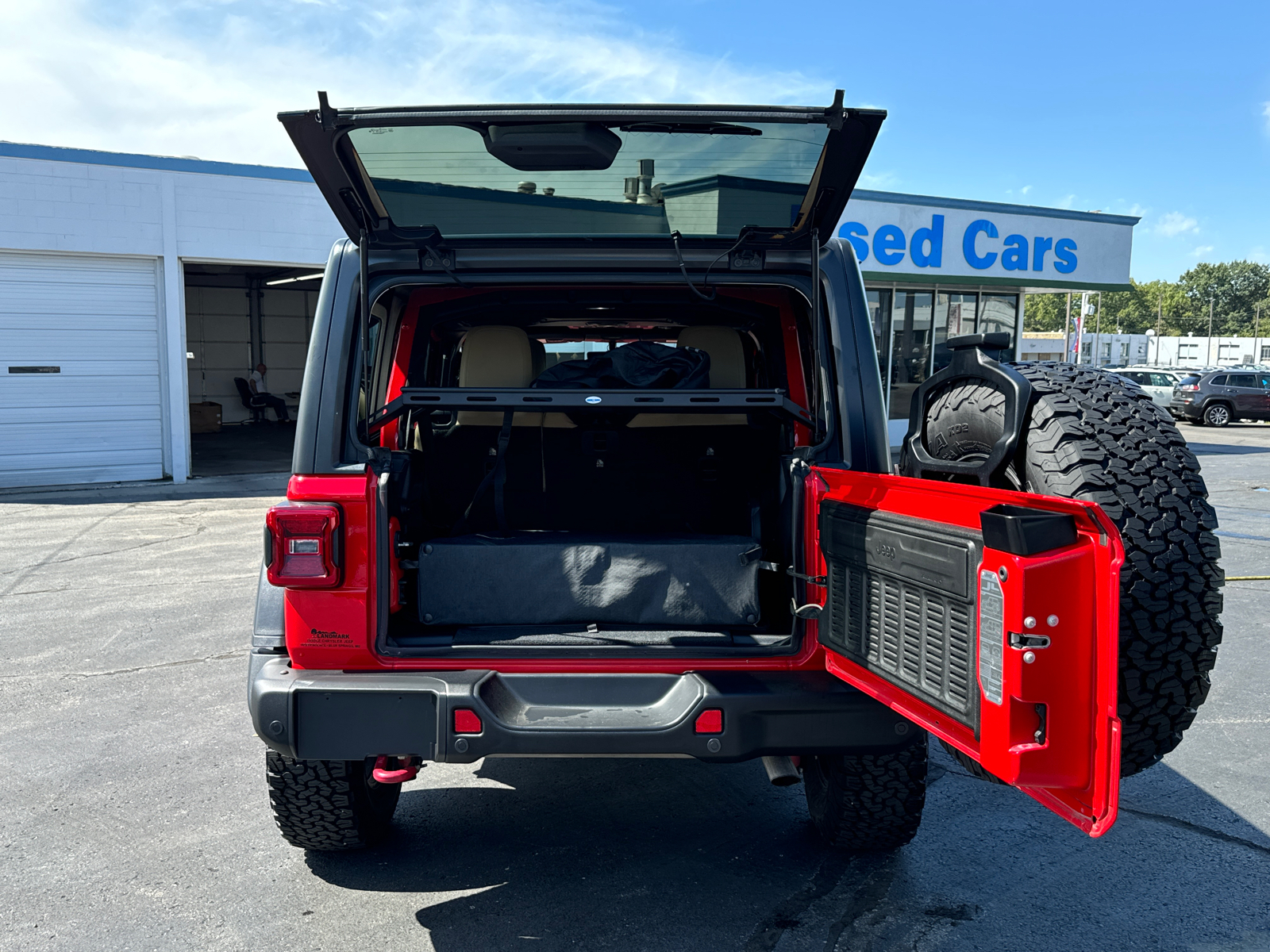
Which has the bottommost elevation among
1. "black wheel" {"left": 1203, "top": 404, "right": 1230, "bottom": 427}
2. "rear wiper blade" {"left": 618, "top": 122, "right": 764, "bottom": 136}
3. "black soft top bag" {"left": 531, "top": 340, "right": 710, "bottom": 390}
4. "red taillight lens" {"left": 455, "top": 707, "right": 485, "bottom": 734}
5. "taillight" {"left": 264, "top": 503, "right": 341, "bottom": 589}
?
"red taillight lens" {"left": 455, "top": 707, "right": 485, "bottom": 734}

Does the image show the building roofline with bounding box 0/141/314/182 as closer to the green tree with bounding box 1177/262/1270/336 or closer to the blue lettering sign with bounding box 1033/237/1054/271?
the blue lettering sign with bounding box 1033/237/1054/271

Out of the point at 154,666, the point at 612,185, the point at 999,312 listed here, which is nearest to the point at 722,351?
the point at 612,185

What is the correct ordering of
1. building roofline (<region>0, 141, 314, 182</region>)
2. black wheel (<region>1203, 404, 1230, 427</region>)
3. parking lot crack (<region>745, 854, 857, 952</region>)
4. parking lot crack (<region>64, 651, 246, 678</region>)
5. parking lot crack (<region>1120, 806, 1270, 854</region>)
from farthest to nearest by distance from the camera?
1. black wheel (<region>1203, 404, 1230, 427</region>)
2. building roofline (<region>0, 141, 314, 182</region>)
3. parking lot crack (<region>64, 651, 246, 678</region>)
4. parking lot crack (<region>1120, 806, 1270, 854</region>)
5. parking lot crack (<region>745, 854, 857, 952</region>)

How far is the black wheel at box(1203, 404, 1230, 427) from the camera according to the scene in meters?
28.8

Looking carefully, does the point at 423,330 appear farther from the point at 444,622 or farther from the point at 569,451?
the point at 444,622

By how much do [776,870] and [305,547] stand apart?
6.00 feet

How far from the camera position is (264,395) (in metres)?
27.2

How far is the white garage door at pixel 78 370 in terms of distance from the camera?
13695 mm

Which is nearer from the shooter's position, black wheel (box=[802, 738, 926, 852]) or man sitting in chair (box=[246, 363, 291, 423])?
black wheel (box=[802, 738, 926, 852])

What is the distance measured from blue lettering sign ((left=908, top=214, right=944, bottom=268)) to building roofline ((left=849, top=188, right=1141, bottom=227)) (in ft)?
1.23

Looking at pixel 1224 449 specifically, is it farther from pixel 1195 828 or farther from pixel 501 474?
pixel 501 474

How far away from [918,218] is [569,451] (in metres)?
17.0

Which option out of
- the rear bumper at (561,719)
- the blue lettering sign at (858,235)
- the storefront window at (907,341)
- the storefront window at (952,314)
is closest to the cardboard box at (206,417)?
the blue lettering sign at (858,235)

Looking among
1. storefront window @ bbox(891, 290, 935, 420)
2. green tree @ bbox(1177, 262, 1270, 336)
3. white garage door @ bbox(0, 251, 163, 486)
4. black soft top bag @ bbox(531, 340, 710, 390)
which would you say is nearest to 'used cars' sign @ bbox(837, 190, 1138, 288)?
storefront window @ bbox(891, 290, 935, 420)
